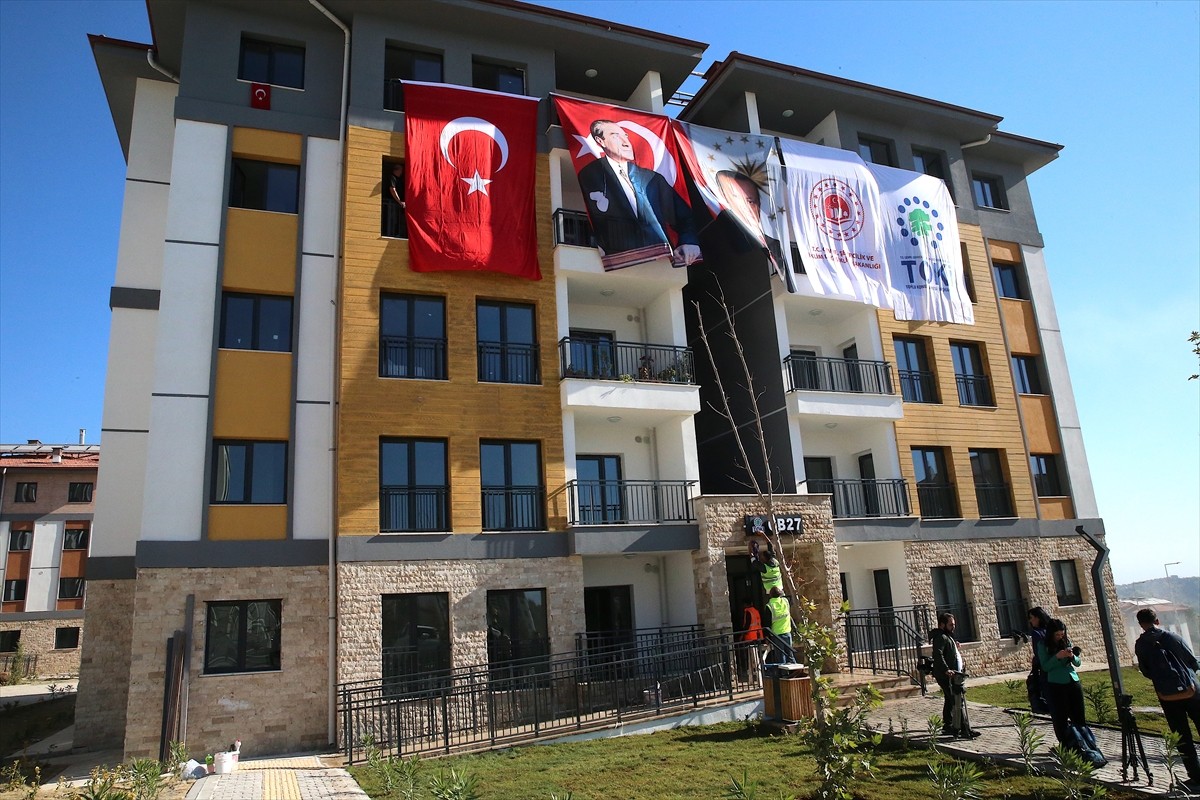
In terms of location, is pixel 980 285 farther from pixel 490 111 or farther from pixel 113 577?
pixel 113 577

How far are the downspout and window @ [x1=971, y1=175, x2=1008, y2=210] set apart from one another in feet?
67.3

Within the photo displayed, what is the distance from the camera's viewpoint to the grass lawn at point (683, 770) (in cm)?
991

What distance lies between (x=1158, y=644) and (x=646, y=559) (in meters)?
13.2

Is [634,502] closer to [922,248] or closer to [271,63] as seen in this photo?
[922,248]

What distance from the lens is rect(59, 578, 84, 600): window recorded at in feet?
151

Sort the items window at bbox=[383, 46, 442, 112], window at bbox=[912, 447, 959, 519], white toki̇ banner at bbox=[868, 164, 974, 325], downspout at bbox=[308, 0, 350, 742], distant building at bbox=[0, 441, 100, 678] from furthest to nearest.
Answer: distant building at bbox=[0, 441, 100, 678]
white toki̇ banner at bbox=[868, 164, 974, 325]
window at bbox=[912, 447, 959, 519]
window at bbox=[383, 46, 442, 112]
downspout at bbox=[308, 0, 350, 742]

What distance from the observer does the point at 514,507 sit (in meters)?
19.3

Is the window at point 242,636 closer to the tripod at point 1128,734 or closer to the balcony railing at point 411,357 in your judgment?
the balcony railing at point 411,357

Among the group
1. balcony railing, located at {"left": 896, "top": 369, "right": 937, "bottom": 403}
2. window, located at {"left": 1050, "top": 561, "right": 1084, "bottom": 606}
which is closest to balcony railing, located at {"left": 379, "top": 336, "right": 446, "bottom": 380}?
balcony railing, located at {"left": 896, "top": 369, "right": 937, "bottom": 403}

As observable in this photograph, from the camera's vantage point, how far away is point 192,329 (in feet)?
60.4

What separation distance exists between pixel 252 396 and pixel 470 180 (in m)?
7.24

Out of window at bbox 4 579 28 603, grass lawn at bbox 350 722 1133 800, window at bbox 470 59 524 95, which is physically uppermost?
window at bbox 470 59 524 95

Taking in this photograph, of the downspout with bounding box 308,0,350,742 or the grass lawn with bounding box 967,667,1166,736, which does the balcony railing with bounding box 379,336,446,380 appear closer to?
the downspout with bounding box 308,0,350,742

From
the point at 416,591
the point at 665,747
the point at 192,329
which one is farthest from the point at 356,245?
the point at 665,747
